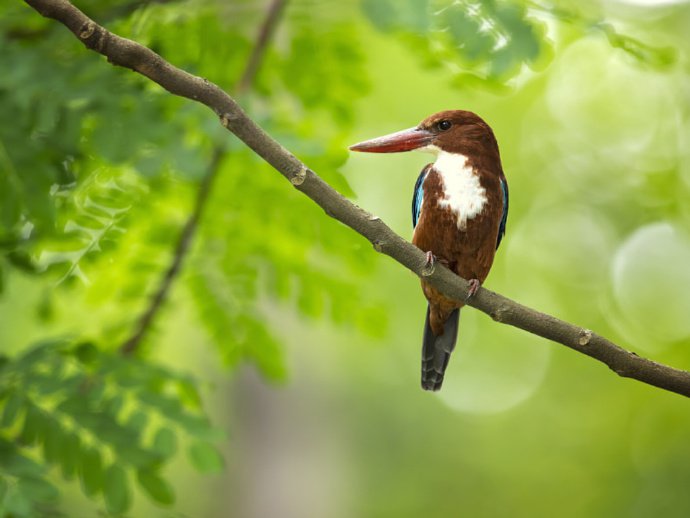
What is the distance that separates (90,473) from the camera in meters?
2.95

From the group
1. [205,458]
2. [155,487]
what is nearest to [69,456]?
[155,487]

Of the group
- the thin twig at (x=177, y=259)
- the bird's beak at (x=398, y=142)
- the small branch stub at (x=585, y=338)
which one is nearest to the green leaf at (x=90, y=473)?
A: the thin twig at (x=177, y=259)

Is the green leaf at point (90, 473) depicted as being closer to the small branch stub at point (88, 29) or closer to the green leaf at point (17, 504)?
the green leaf at point (17, 504)

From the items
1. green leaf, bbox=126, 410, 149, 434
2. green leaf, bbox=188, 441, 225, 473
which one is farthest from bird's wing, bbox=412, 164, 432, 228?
green leaf, bbox=126, 410, 149, 434

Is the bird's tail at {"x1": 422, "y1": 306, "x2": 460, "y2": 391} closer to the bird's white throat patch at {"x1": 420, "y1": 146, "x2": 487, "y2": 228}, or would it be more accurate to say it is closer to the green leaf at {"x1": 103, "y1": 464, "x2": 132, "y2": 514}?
the bird's white throat patch at {"x1": 420, "y1": 146, "x2": 487, "y2": 228}

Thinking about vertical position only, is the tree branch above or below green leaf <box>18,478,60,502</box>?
above

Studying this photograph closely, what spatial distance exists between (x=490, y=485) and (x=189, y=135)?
27.5 ft

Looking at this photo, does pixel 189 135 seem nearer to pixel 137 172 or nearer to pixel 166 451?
pixel 137 172

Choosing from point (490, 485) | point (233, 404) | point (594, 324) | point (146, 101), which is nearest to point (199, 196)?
point (146, 101)

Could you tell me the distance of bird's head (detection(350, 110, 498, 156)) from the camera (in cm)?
220

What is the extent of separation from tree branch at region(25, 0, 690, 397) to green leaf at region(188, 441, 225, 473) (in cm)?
141

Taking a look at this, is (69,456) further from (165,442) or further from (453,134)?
(453,134)

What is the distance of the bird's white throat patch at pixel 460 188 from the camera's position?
224 cm

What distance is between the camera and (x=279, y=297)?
12.8 feet
